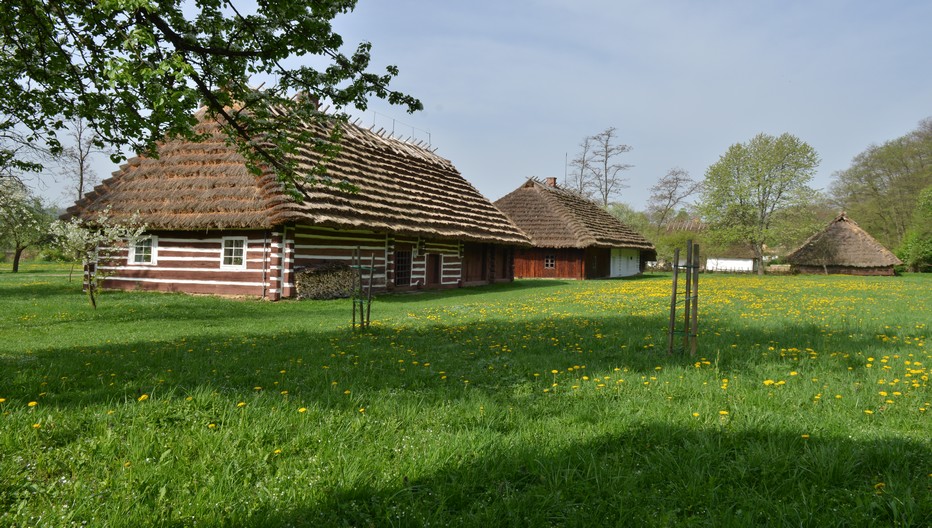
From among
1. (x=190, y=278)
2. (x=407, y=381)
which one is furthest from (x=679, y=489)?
(x=190, y=278)

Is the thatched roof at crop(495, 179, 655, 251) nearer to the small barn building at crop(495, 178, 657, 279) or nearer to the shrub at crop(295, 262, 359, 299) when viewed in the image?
the small barn building at crop(495, 178, 657, 279)

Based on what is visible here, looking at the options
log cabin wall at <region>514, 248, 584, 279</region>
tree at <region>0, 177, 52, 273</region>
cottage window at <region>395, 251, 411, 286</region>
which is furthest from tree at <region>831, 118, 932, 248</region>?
tree at <region>0, 177, 52, 273</region>

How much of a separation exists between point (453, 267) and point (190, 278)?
11.0 meters

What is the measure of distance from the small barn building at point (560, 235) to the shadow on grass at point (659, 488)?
28528 millimetres

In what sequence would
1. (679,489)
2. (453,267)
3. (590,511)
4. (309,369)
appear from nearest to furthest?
(590,511), (679,489), (309,369), (453,267)

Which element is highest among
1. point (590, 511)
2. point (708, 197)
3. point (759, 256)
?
point (708, 197)

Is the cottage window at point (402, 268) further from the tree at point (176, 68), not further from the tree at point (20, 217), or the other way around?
the tree at point (20, 217)

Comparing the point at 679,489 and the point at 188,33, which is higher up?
the point at 188,33

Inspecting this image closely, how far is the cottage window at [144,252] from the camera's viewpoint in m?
17.7

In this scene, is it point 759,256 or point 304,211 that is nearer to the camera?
point 304,211

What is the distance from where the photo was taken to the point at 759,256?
4250cm

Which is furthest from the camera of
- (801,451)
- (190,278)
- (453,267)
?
(453,267)

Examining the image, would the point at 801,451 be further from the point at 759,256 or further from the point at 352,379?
the point at 759,256

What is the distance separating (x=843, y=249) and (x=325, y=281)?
147 ft
